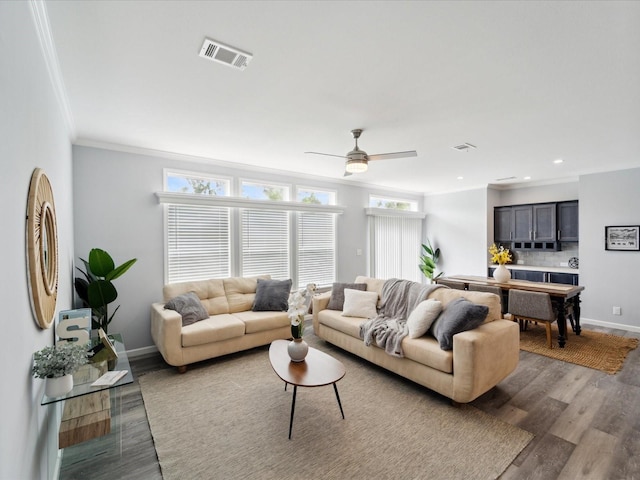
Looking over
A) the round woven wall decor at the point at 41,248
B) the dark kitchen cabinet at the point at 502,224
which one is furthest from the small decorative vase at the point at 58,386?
the dark kitchen cabinet at the point at 502,224

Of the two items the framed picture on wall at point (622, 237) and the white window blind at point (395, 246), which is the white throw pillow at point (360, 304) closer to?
the white window blind at point (395, 246)

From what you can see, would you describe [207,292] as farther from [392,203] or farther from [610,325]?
[610,325]

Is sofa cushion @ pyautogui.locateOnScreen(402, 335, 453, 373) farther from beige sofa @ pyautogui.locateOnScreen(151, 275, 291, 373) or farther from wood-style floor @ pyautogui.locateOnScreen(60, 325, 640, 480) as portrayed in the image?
beige sofa @ pyautogui.locateOnScreen(151, 275, 291, 373)

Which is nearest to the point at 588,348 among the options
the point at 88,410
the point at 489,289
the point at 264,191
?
the point at 489,289

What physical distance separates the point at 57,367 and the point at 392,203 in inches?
269

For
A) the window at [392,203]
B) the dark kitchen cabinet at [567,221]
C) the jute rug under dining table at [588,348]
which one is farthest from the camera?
the window at [392,203]

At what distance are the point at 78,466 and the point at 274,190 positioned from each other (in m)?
4.13

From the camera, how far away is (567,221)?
5801 mm

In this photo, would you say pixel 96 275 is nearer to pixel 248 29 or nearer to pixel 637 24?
pixel 248 29

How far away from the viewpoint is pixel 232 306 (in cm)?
429

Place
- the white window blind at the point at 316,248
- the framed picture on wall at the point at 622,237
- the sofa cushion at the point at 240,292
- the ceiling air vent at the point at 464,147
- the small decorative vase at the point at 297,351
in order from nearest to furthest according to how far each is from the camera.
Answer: the small decorative vase at the point at 297,351
the ceiling air vent at the point at 464,147
the sofa cushion at the point at 240,292
the framed picture on wall at the point at 622,237
the white window blind at the point at 316,248

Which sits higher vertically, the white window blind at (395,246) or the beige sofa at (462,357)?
the white window blind at (395,246)

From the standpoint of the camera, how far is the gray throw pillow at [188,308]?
365 centimetres

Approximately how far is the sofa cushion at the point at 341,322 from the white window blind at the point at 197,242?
5.47 feet
